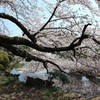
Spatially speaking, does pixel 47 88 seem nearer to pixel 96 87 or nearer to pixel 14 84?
pixel 14 84

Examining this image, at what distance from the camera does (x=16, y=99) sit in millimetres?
9406

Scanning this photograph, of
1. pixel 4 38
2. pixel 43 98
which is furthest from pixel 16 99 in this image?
pixel 4 38

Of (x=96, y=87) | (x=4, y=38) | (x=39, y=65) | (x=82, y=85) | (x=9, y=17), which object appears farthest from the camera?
(x=39, y=65)

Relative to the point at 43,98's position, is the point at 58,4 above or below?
above

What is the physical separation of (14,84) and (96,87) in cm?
667

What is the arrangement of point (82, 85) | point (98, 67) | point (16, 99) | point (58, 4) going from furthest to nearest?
point (82, 85) → point (98, 67) → point (16, 99) → point (58, 4)

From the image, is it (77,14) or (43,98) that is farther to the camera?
(43,98)

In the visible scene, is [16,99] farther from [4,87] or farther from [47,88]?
[47,88]

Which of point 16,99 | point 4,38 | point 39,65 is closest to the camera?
point 4,38

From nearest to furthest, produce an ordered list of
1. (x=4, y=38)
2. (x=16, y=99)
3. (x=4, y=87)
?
(x=4, y=38), (x=16, y=99), (x=4, y=87)

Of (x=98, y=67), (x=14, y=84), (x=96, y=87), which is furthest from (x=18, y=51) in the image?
(x=96, y=87)

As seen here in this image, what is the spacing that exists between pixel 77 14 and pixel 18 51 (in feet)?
11.8

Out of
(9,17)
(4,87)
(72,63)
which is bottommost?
(4,87)

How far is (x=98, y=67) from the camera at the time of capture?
10.8 metres
